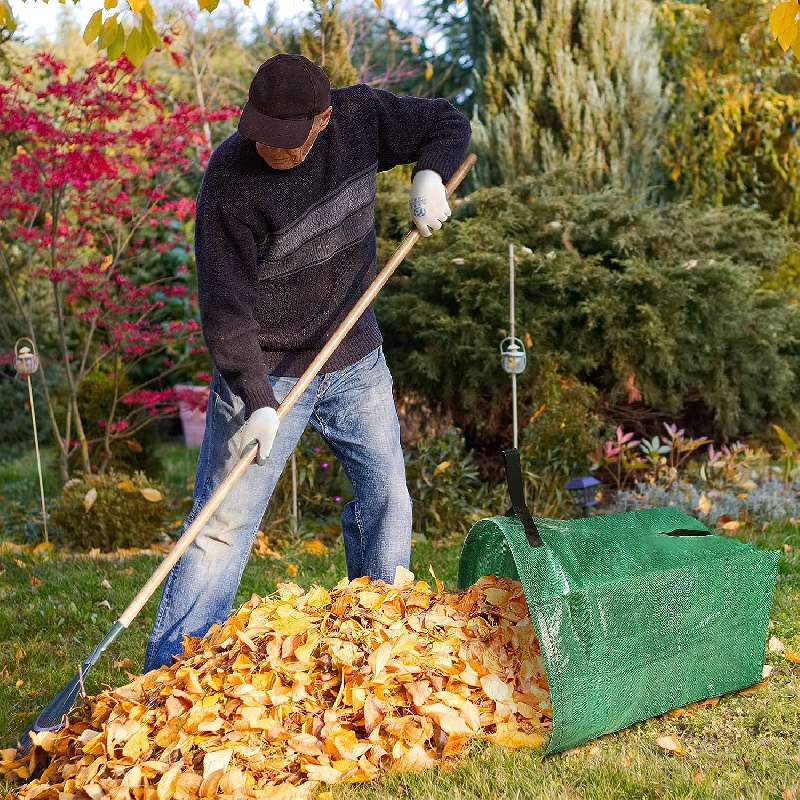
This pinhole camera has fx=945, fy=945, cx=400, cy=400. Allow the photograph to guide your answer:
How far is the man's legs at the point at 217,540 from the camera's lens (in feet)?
8.09

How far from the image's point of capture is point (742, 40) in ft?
24.6

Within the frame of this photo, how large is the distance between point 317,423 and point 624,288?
282 centimetres

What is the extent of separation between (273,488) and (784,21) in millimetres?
1763

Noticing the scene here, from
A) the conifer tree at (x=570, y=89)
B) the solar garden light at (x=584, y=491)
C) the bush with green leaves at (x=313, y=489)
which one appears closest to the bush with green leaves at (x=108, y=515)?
the bush with green leaves at (x=313, y=489)

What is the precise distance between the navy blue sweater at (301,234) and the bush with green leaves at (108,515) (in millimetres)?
2441

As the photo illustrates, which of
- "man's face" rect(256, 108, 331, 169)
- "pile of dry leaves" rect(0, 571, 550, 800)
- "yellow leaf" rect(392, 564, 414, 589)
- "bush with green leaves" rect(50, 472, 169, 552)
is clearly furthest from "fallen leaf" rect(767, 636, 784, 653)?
"bush with green leaves" rect(50, 472, 169, 552)

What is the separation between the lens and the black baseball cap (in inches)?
89.1

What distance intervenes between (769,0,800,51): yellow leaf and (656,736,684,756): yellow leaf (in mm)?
1726

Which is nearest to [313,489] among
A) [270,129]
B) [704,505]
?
[704,505]

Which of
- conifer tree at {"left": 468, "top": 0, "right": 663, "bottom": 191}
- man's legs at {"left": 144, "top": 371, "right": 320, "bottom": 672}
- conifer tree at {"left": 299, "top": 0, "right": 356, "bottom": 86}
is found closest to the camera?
man's legs at {"left": 144, "top": 371, "right": 320, "bottom": 672}

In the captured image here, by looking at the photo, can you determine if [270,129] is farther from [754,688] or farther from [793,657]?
[793,657]

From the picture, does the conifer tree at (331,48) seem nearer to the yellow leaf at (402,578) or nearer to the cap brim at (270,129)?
the cap brim at (270,129)

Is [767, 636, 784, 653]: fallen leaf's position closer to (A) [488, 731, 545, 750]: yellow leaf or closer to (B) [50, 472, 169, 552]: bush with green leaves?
(A) [488, 731, 545, 750]: yellow leaf

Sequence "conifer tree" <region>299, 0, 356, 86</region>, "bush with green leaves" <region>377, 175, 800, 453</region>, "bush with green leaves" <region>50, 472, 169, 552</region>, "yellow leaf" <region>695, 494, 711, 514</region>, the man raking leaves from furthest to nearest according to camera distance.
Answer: "conifer tree" <region>299, 0, 356, 86</region> → "bush with green leaves" <region>377, 175, 800, 453</region> → "bush with green leaves" <region>50, 472, 169, 552</region> → "yellow leaf" <region>695, 494, 711, 514</region> → the man raking leaves
